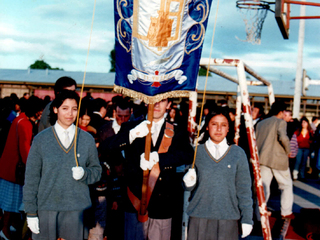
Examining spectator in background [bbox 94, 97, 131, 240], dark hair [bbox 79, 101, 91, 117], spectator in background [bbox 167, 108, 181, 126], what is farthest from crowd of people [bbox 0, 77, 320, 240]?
spectator in background [bbox 167, 108, 181, 126]

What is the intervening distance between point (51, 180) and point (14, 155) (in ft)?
4.86

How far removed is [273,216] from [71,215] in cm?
478

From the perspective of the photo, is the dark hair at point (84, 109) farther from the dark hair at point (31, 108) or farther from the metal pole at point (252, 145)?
the metal pole at point (252, 145)

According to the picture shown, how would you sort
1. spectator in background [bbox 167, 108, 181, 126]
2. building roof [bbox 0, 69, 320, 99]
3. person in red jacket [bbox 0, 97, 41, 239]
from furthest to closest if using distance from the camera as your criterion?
1. building roof [bbox 0, 69, 320, 99]
2. spectator in background [bbox 167, 108, 181, 126]
3. person in red jacket [bbox 0, 97, 41, 239]

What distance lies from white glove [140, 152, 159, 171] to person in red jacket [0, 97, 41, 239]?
1715 millimetres

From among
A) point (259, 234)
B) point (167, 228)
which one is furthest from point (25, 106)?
point (259, 234)

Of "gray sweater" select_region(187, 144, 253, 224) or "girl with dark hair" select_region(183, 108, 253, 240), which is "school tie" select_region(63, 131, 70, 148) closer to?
"girl with dark hair" select_region(183, 108, 253, 240)

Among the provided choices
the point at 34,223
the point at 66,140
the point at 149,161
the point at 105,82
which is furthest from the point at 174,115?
the point at 105,82

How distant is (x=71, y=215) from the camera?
3.18 metres

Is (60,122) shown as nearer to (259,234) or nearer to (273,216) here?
(259,234)

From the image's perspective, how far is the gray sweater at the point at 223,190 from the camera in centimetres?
327

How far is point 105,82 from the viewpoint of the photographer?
24.9 meters

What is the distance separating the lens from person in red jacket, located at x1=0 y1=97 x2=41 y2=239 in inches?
169

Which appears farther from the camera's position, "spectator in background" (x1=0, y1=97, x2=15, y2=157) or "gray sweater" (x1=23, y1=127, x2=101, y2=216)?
"spectator in background" (x1=0, y1=97, x2=15, y2=157)
